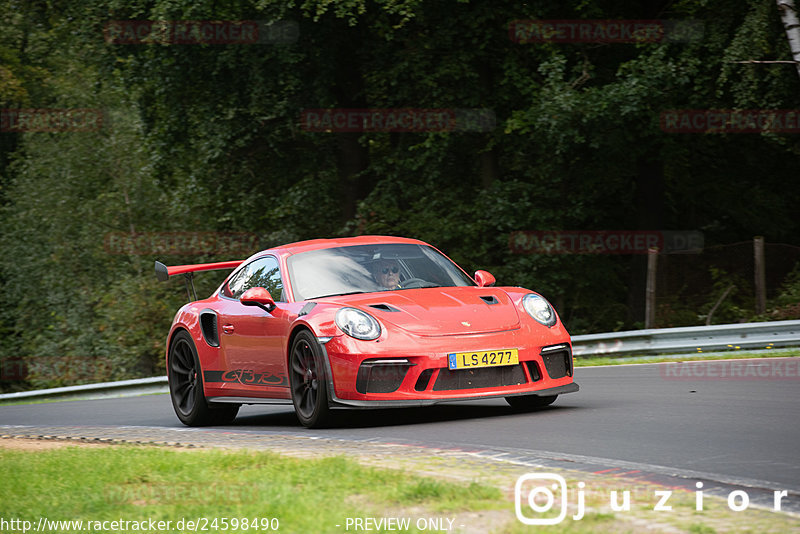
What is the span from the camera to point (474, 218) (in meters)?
24.5

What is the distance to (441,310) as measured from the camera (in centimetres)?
874

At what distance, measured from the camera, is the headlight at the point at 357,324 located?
8500mm

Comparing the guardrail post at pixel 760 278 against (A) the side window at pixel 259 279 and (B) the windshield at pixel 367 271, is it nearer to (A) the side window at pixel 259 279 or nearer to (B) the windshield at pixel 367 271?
(B) the windshield at pixel 367 271

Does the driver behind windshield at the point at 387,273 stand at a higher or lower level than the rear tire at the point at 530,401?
higher

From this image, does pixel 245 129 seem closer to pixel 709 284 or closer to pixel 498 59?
pixel 498 59

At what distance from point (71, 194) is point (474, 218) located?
19.7 meters

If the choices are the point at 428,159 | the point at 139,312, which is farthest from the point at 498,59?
the point at 139,312

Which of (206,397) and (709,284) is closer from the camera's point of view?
(206,397)

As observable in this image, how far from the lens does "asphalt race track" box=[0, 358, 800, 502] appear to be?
6.34 metres

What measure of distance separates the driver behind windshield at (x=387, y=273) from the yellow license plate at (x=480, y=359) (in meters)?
1.38

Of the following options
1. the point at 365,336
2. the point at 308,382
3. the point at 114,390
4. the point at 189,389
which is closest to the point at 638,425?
the point at 365,336

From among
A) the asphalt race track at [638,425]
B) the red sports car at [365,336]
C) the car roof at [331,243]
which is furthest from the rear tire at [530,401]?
the car roof at [331,243]

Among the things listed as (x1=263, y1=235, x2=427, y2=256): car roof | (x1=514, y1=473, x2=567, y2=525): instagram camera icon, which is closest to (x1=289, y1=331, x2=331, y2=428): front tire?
(x1=263, y1=235, x2=427, y2=256): car roof

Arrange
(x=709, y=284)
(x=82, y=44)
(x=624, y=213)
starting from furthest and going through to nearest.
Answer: (x=82, y=44) → (x=624, y=213) → (x=709, y=284)
